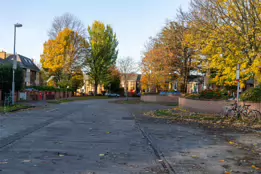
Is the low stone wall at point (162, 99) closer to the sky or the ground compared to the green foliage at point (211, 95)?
closer to the ground

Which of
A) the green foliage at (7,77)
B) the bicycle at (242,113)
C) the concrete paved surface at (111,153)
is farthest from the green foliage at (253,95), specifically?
the green foliage at (7,77)

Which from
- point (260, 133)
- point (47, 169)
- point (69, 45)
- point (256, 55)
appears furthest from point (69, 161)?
point (69, 45)

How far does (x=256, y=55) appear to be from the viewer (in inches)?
662

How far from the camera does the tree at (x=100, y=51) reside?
6775 centimetres

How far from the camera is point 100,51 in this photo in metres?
67.9

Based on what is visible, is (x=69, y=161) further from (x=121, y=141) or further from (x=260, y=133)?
(x=260, y=133)

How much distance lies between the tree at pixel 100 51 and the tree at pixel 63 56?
721cm

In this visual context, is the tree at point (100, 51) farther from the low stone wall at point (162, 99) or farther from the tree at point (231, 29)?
the tree at point (231, 29)

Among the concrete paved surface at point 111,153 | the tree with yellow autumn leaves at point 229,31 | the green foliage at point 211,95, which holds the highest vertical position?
the tree with yellow autumn leaves at point 229,31

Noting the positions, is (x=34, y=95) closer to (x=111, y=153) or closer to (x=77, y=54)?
(x=77, y=54)

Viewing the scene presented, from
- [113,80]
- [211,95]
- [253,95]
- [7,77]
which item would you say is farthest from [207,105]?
[113,80]

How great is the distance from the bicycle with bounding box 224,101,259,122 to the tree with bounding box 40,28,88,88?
42702 mm

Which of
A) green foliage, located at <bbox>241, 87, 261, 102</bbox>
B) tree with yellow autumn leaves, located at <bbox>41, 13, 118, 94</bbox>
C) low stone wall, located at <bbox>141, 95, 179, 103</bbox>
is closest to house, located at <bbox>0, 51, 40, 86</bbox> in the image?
tree with yellow autumn leaves, located at <bbox>41, 13, 118, 94</bbox>

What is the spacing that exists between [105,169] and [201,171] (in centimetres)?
204
